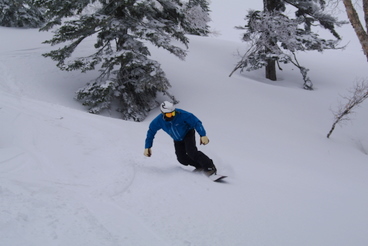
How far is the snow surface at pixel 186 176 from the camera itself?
112 inches

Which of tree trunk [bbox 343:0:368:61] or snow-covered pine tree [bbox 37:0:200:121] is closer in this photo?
tree trunk [bbox 343:0:368:61]

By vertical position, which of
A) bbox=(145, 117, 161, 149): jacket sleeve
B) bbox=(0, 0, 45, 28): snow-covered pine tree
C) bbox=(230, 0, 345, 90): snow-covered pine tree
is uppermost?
bbox=(230, 0, 345, 90): snow-covered pine tree

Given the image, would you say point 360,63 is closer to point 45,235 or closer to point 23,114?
point 23,114

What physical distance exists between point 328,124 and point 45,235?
32.2 ft

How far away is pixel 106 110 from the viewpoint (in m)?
10.6

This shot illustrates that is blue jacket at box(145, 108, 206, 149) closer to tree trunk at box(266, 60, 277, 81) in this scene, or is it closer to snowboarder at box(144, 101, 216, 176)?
snowboarder at box(144, 101, 216, 176)

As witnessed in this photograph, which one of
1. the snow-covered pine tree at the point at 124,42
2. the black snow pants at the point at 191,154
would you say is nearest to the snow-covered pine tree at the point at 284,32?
the snow-covered pine tree at the point at 124,42

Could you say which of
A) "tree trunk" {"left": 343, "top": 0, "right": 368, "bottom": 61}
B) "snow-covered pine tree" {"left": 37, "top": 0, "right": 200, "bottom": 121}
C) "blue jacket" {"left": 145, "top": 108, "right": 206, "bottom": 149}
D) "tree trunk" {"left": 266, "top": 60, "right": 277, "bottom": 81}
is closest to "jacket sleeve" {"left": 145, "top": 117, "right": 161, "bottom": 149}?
"blue jacket" {"left": 145, "top": 108, "right": 206, "bottom": 149}

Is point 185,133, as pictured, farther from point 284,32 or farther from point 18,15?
point 18,15

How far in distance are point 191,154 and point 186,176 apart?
0.55m

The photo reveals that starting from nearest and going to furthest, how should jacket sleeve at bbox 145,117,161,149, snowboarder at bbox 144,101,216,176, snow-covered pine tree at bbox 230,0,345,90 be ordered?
snowboarder at bbox 144,101,216,176, jacket sleeve at bbox 145,117,161,149, snow-covered pine tree at bbox 230,0,345,90

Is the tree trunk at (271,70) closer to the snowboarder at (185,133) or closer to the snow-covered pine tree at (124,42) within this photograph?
the snow-covered pine tree at (124,42)

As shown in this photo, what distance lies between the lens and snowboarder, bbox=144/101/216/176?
467 cm

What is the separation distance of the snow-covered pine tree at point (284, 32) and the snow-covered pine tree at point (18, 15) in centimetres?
1593
